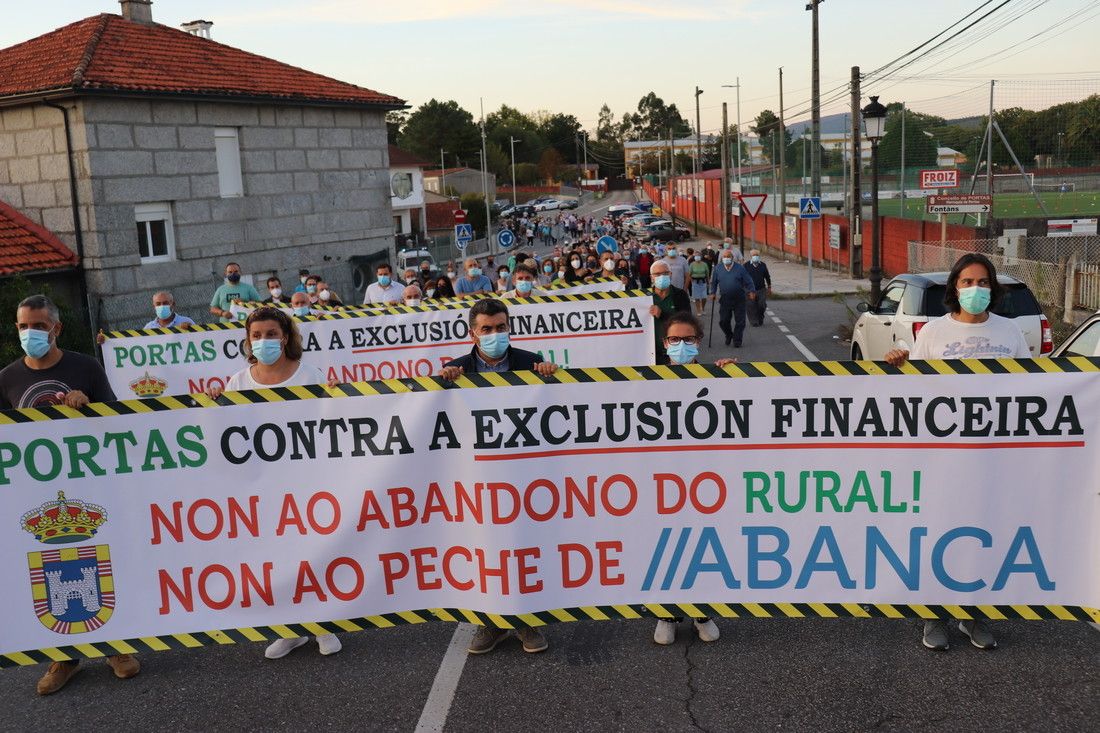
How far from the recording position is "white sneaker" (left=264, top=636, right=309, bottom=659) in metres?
5.42

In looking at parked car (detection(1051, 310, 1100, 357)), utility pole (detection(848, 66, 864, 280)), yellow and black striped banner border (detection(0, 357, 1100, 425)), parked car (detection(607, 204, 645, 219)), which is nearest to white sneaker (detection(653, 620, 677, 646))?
yellow and black striped banner border (detection(0, 357, 1100, 425))

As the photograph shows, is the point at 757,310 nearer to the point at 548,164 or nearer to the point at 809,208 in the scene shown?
the point at 809,208

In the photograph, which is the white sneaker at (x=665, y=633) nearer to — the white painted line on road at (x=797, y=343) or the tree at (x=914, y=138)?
the white painted line on road at (x=797, y=343)

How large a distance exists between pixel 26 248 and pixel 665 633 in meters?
19.4

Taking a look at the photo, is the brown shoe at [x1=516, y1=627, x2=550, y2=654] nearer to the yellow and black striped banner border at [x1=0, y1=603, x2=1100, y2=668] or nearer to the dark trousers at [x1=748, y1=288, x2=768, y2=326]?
the yellow and black striped banner border at [x1=0, y1=603, x2=1100, y2=668]

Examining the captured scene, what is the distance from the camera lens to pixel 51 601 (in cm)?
518

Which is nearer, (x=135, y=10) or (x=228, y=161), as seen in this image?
(x=228, y=161)

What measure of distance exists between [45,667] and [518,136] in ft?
552

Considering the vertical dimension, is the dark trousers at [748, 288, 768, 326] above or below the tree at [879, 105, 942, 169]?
below

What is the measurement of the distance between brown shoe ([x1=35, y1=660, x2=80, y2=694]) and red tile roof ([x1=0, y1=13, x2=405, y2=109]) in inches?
705

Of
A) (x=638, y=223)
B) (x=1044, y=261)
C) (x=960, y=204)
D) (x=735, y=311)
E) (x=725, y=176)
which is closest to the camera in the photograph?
(x=735, y=311)

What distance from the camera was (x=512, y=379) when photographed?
16.9ft

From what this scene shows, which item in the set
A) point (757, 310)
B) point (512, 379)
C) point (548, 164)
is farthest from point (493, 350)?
point (548, 164)

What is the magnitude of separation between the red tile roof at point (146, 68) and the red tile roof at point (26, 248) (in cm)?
262
